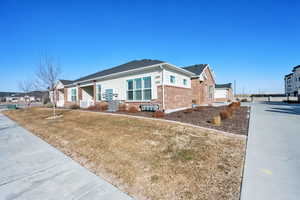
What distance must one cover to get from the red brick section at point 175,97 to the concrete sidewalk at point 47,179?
25.5 feet

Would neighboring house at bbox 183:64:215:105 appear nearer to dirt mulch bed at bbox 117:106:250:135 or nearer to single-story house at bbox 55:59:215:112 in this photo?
single-story house at bbox 55:59:215:112

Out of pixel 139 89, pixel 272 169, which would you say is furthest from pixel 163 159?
pixel 139 89

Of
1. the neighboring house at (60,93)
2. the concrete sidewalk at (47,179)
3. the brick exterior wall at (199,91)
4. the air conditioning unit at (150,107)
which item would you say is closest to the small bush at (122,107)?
the air conditioning unit at (150,107)

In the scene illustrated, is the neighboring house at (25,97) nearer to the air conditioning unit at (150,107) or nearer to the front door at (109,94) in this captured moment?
the front door at (109,94)

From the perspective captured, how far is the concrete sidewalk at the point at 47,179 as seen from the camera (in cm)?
234

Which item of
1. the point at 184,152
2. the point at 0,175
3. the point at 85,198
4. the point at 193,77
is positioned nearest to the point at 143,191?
the point at 85,198

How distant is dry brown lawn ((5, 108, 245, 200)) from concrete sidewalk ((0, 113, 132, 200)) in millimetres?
228

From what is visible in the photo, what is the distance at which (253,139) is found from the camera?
467 cm

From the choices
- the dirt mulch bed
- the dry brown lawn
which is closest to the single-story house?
the dirt mulch bed

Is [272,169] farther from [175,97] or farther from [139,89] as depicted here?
[139,89]

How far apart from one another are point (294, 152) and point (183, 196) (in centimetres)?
357

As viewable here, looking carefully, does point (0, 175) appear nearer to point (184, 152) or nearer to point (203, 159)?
point (184, 152)

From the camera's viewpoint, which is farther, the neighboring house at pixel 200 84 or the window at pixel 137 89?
the neighboring house at pixel 200 84

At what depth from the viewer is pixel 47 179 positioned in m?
2.83
